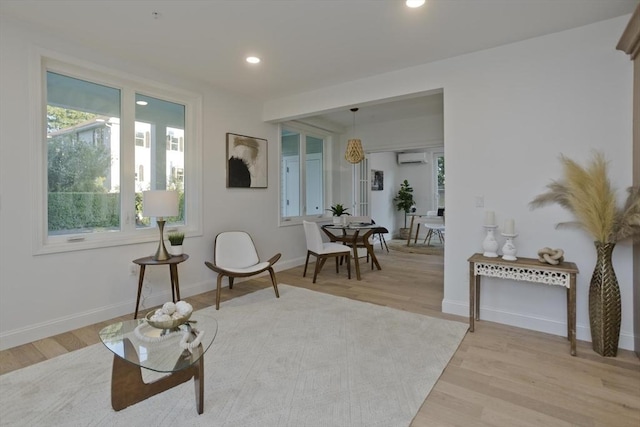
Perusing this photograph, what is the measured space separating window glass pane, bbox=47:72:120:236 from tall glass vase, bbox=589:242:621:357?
4.34 meters

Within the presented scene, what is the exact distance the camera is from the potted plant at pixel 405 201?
372 inches

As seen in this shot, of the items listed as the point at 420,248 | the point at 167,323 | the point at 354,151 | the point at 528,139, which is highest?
the point at 354,151

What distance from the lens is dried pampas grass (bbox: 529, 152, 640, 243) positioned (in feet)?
7.67

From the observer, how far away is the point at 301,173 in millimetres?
5820

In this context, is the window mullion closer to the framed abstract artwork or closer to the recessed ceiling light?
the framed abstract artwork

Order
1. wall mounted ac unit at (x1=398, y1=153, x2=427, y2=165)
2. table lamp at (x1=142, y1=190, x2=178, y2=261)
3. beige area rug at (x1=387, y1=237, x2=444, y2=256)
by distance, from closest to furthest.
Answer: table lamp at (x1=142, y1=190, x2=178, y2=261)
beige area rug at (x1=387, y1=237, x2=444, y2=256)
wall mounted ac unit at (x1=398, y1=153, x2=427, y2=165)

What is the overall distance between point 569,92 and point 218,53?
10.3ft

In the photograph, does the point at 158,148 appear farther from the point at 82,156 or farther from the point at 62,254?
the point at 62,254

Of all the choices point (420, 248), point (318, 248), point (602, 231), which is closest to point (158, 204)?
point (318, 248)

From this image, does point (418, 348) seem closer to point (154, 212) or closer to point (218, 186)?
point (154, 212)

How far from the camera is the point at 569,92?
2.75 metres

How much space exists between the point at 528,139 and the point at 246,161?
3.38 meters

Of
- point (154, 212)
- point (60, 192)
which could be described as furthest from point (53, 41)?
point (154, 212)

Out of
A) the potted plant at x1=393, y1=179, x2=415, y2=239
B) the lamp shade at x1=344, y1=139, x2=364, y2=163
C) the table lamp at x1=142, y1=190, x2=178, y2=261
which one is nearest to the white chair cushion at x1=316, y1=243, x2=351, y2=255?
the lamp shade at x1=344, y1=139, x2=364, y2=163
